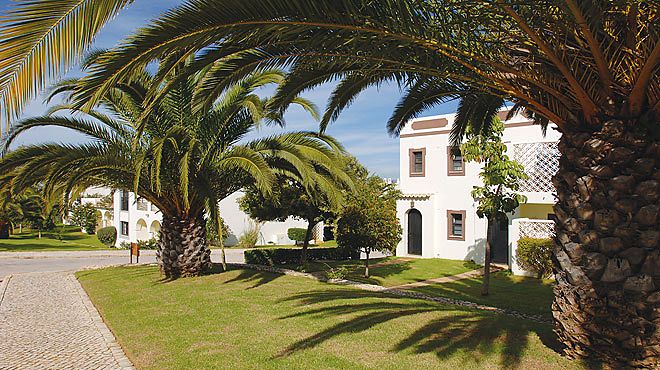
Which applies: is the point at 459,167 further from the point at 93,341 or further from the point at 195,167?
the point at 93,341

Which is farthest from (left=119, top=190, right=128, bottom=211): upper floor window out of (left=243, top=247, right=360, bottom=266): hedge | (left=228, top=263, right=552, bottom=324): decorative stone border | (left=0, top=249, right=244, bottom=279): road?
(left=228, top=263, right=552, bottom=324): decorative stone border

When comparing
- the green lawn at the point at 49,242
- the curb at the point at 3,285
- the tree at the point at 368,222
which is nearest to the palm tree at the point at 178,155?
the tree at the point at 368,222

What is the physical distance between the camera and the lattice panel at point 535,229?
662 inches

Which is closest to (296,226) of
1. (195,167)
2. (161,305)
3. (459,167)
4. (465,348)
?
(459,167)

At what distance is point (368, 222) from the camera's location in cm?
1533

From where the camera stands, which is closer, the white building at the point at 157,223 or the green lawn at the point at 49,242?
the green lawn at the point at 49,242

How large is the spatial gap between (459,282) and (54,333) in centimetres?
1133

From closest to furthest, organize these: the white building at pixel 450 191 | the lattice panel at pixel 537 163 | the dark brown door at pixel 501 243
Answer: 1. the lattice panel at pixel 537 163
2. the white building at pixel 450 191
3. the dark brown door at pixel 501 243

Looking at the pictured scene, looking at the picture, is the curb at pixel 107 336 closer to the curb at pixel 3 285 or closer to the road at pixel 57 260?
the curb at pixel 3 285

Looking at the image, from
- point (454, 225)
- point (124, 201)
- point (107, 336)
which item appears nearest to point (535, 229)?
point (454, 225)

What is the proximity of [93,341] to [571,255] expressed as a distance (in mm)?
7036

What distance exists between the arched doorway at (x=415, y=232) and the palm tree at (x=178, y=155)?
404 inches

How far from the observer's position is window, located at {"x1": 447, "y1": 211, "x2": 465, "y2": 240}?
21.5 m

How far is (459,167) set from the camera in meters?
21.8
